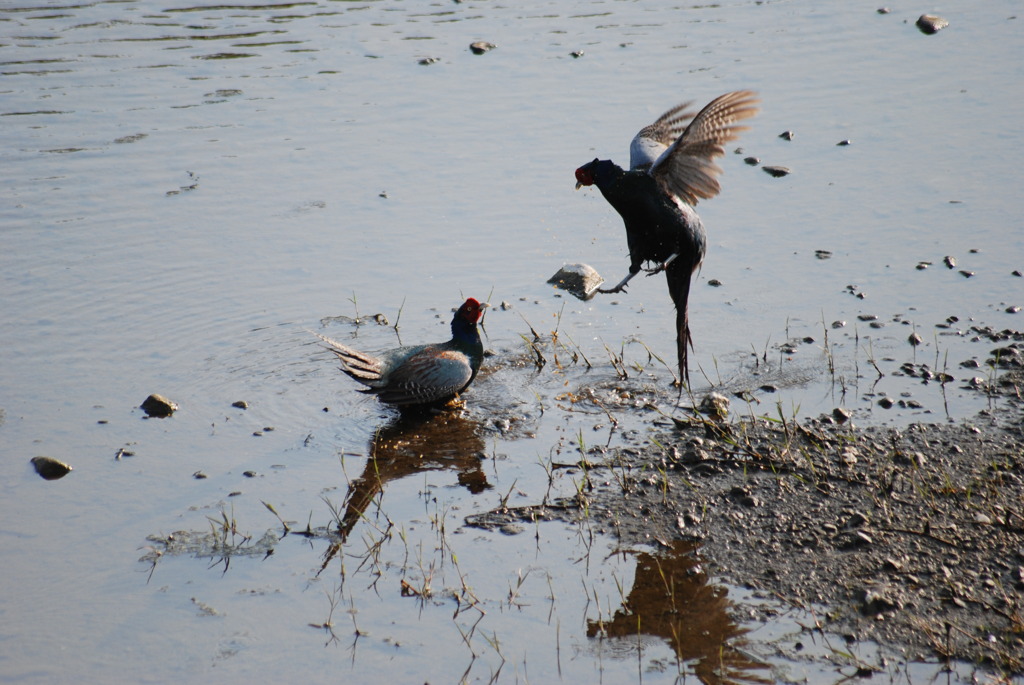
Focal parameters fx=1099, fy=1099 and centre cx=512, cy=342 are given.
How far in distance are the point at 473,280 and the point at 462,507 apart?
102 inches

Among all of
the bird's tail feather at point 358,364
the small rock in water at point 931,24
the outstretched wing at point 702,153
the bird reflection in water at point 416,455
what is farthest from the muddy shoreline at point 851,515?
the small rock in water at point 931,24

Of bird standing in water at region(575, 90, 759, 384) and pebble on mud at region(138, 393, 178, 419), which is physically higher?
bird standing in water at region(575, 90, 759, 384)

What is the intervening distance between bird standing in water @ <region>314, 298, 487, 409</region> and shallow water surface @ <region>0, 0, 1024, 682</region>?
19 cm

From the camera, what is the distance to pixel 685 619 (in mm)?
4195

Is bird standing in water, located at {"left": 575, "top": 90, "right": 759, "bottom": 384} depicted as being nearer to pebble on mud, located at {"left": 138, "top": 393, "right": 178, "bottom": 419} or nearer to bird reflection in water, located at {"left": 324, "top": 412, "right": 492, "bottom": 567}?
bird reflection in water, located at {"left": 324, "top": 412, "right": 492, "bottom": 567}

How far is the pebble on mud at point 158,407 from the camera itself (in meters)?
5.95

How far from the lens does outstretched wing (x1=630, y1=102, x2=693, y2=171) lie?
20.4 ft

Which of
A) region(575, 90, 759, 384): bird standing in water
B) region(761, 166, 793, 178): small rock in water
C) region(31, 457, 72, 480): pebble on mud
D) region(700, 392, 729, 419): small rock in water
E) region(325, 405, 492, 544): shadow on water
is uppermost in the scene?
region(575, 90, 759, 384): bird standing in water

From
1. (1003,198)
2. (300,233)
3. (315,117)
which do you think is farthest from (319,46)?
(1003,198)

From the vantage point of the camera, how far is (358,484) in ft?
17.6

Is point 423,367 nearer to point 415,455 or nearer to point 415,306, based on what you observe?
point 415,455

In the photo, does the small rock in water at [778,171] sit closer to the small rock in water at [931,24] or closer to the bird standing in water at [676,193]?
the bird standing in water at [676,193]

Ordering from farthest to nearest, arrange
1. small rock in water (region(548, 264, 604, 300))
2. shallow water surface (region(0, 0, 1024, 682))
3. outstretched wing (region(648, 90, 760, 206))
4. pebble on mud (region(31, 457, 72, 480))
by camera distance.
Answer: small rock in water (region(548, 264, 604, 300))
outstretched wing (region(648, 90, 760, 206))
pebble on mud (region(31, 457, 72, 480))
shallow water surface (region(0, 0, 1024, 682))

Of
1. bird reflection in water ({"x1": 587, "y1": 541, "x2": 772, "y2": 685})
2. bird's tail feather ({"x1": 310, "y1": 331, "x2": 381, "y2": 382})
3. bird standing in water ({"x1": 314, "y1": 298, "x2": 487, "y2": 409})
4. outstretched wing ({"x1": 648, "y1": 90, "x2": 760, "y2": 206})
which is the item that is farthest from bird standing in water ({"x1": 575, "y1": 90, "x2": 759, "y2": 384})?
bird reflection in water ({"x1": 587, "y1": 541, "x2": 772, "y2": 685})
